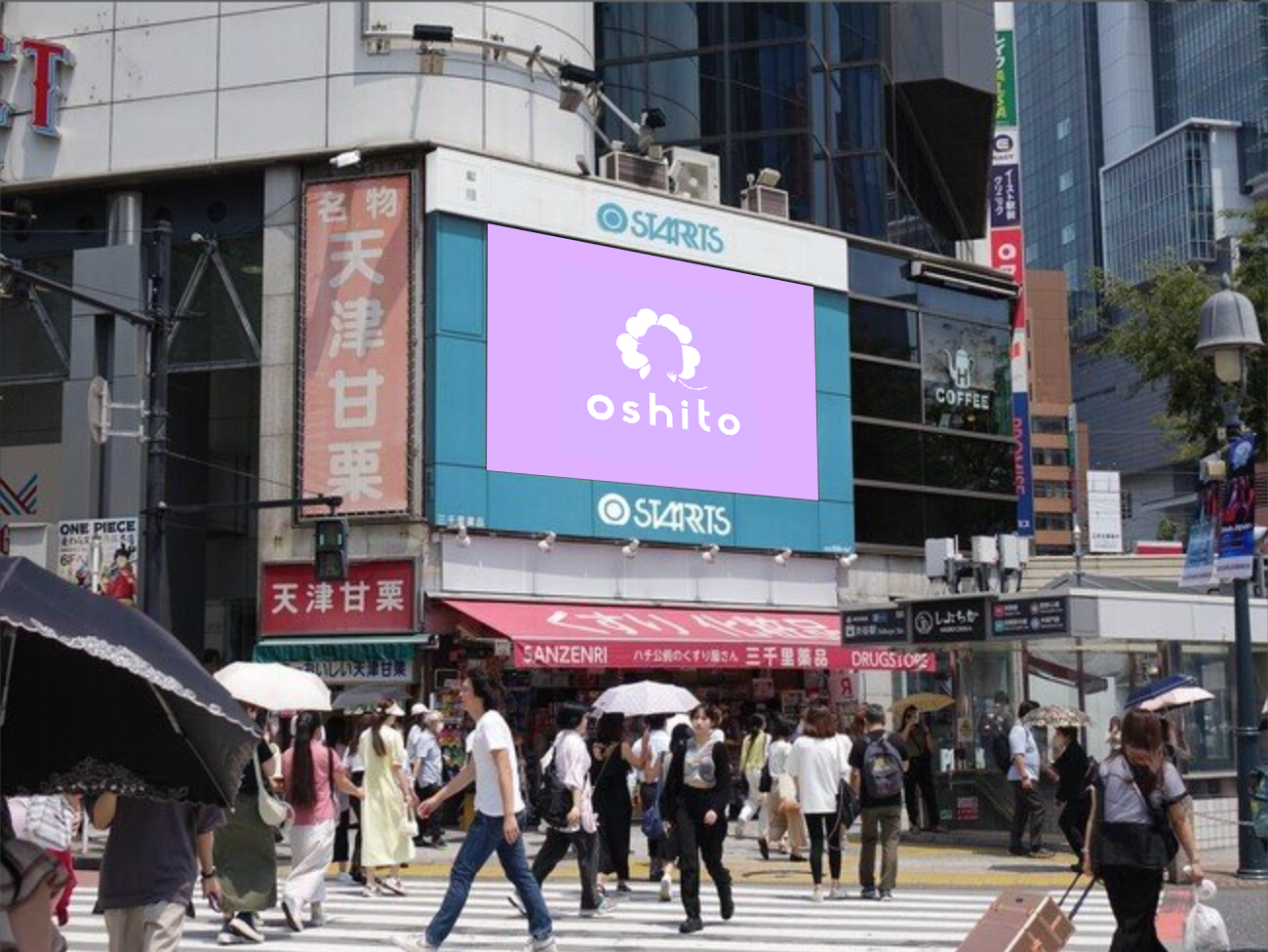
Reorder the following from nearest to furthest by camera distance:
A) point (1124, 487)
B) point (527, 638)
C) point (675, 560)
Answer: point (527, 638) < point (675, 560) < point (1124, 487)

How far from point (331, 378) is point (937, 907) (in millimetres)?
16882

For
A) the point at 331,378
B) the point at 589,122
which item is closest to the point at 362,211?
the point at 331,378

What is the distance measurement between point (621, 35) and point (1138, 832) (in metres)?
33.1

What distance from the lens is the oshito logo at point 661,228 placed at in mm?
31797

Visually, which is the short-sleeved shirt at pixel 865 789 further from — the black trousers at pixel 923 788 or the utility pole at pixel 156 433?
the utility pole at pixel 156 433

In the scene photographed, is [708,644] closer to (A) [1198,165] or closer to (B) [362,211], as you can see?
(B) [362,211]

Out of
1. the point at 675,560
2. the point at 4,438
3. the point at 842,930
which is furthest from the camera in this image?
the point at 4,438

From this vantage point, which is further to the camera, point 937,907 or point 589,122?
point 589,122

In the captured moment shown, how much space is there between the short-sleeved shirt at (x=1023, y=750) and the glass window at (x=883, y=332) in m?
15.3

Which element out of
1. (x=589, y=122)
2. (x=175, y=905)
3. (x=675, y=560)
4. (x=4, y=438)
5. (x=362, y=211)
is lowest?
(x=175, y=905)

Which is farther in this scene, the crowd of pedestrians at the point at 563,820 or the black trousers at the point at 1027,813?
the black trousers at the point at 1027,813

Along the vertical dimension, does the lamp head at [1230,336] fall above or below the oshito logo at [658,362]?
below

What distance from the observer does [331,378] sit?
2978 cm

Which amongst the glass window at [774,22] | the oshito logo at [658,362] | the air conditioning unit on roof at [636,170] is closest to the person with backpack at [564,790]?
the oshito logo at [658,362]
